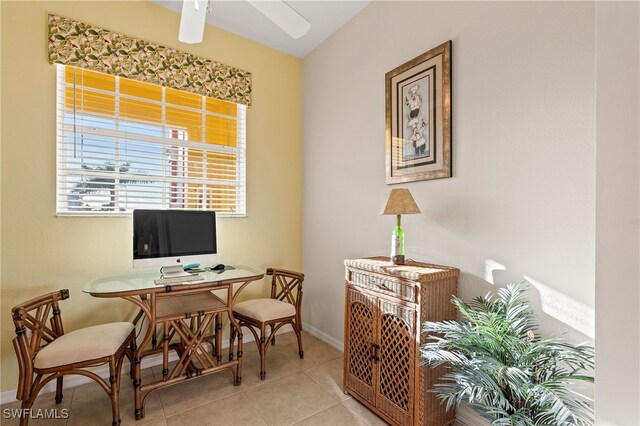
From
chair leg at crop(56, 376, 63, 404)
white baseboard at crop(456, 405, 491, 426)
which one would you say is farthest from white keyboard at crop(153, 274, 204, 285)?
white baseboard at crop(456, 405, 491, 426)

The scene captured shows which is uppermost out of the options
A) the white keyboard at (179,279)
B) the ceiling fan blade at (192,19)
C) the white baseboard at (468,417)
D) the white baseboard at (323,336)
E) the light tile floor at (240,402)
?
the ceiling fan blade at (192,19)

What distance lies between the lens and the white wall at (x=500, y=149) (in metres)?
1.42

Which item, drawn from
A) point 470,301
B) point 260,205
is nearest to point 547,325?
point 470,301

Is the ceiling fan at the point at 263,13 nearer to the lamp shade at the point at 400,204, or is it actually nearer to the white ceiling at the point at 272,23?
the white ceiling at the point at 272,23

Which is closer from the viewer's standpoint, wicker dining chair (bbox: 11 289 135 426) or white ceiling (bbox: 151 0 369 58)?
wicker dining chair (bbox: 11 289 135 426)

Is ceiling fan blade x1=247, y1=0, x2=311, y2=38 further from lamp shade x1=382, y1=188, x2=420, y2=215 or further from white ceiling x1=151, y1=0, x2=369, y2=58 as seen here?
lamp shade x1=382, y1=188, x2=420, y2=215

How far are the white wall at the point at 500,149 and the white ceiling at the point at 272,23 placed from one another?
0.19m

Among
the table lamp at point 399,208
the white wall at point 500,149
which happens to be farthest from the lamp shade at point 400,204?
the white wall at point 500,149

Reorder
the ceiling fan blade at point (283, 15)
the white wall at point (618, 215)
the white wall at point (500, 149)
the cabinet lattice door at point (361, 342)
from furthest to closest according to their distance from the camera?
1. the cabinet lattice door at point (361, 342)
2. the ceiling fan blade at point (283, 15)
3. the white wall at point (500, 149)
4. the white wall at point (618, 215)

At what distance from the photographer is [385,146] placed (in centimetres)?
244

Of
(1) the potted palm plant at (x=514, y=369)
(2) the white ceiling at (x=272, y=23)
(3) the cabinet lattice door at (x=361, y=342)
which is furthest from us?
(2) the white ceiling at (x=272, y=23)

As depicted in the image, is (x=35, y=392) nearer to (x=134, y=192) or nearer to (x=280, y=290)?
(x=134, y=192)

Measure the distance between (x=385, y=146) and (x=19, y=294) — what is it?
2.92 metres

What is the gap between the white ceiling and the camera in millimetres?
2613
